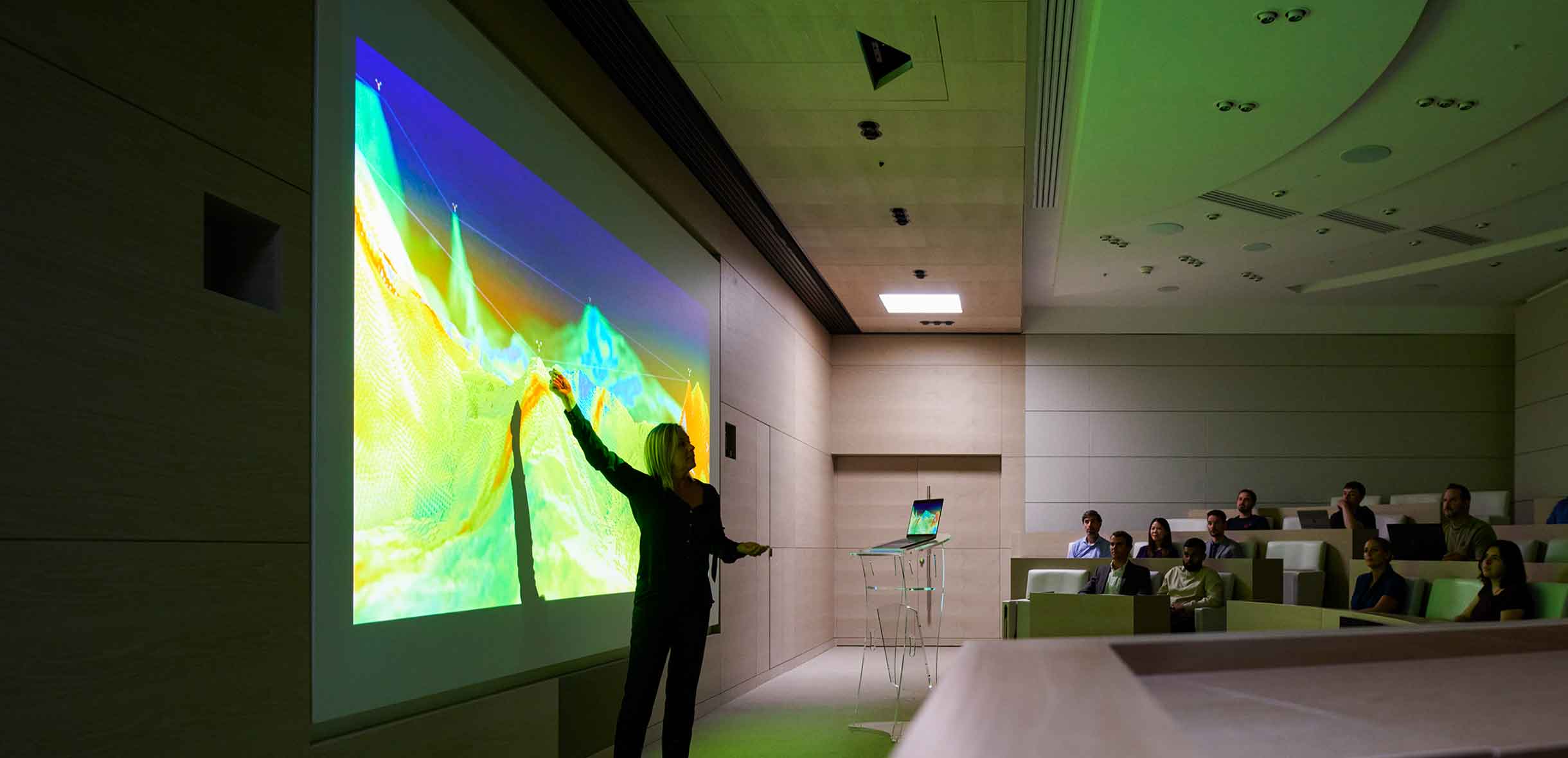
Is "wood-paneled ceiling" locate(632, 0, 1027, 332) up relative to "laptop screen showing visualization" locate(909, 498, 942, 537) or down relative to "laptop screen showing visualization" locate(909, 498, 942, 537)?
up

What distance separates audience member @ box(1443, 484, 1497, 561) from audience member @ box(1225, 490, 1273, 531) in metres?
2.21

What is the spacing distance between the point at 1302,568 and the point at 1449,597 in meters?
1.75

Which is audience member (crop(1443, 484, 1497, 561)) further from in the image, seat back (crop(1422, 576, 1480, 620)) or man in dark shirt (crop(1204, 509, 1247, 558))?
seat back (crop(1422, 576, 1480, 620))

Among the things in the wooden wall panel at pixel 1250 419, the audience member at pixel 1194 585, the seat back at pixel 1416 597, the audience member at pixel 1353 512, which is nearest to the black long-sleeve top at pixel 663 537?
the audience member at pixel 1194 585

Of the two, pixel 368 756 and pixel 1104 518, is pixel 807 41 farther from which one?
pixel 1104 518

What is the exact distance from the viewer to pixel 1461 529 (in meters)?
8.16

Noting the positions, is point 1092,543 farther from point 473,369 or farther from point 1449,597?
point 473,369

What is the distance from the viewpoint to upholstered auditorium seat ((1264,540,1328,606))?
7.28 meters

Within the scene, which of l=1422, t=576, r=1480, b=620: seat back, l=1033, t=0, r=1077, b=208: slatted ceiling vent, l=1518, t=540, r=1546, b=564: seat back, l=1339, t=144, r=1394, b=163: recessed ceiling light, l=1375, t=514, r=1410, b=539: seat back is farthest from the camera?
l=1375, t=514, r=1410, b=539: seat back

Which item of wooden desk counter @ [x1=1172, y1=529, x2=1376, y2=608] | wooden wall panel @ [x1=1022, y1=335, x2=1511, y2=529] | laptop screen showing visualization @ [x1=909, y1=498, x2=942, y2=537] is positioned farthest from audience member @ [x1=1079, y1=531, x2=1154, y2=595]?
wooden wall panel @ [x1=1022, y1=335, x2=1511, y2=529]

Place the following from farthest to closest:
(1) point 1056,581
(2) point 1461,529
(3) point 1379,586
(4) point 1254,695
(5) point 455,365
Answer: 1. (2) point 1461,529
2. (1) point 1056,581
3. (3) point 1379,586
4. (5) point 455,365
5. (4) point 1254,695

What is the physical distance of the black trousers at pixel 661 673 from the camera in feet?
13.7

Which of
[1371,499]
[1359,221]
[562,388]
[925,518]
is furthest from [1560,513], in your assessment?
[562,388]

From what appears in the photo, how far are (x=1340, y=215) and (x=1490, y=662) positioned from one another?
8955mm
